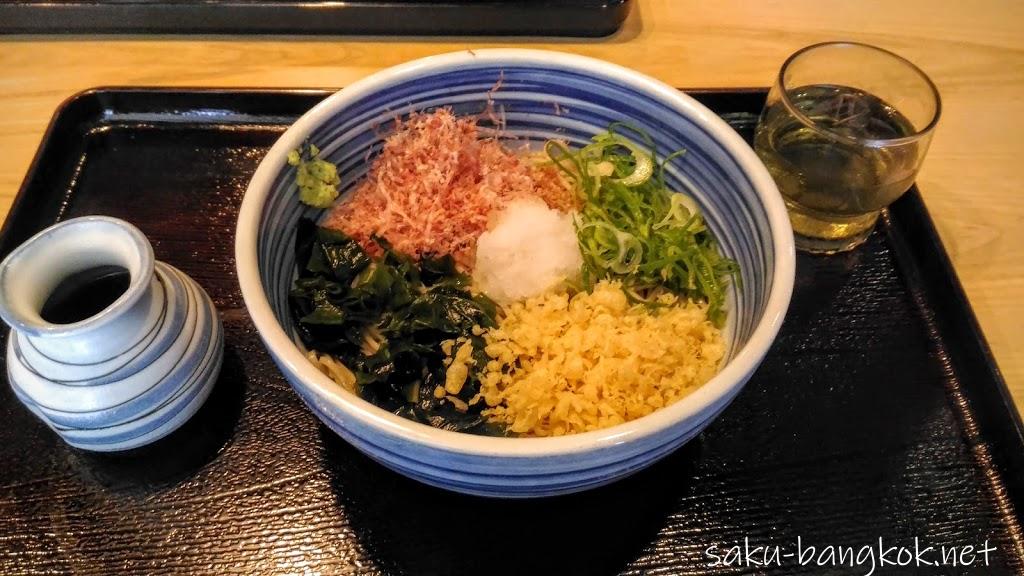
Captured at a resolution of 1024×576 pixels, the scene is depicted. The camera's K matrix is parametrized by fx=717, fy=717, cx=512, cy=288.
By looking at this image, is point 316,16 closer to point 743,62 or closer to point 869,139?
point 743,62

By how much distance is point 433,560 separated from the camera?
1.11m

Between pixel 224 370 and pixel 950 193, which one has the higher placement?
pixel 224 370

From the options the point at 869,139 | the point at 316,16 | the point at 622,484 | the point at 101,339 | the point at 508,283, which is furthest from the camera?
the point at 316,16

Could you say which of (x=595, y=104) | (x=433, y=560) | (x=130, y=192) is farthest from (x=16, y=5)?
(x=433, y=560)

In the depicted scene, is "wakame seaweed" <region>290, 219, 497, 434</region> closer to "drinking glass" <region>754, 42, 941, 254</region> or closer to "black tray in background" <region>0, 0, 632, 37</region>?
"drinking glass" <region>754, 42, 941, 254</region>

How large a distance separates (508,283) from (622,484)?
40 cm

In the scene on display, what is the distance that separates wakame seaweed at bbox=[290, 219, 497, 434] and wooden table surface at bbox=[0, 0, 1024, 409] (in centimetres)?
86

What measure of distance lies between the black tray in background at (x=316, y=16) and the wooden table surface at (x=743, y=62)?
3cm

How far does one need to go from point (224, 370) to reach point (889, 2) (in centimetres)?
228

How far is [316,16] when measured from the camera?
2.03 m

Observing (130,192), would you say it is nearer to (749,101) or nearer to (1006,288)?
(749,101)

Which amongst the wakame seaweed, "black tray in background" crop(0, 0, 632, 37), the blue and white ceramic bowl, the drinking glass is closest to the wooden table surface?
"black tray in background" crop(0, 0, 632, 37)

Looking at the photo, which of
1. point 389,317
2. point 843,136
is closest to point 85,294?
point 389,317

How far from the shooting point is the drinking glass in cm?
147
